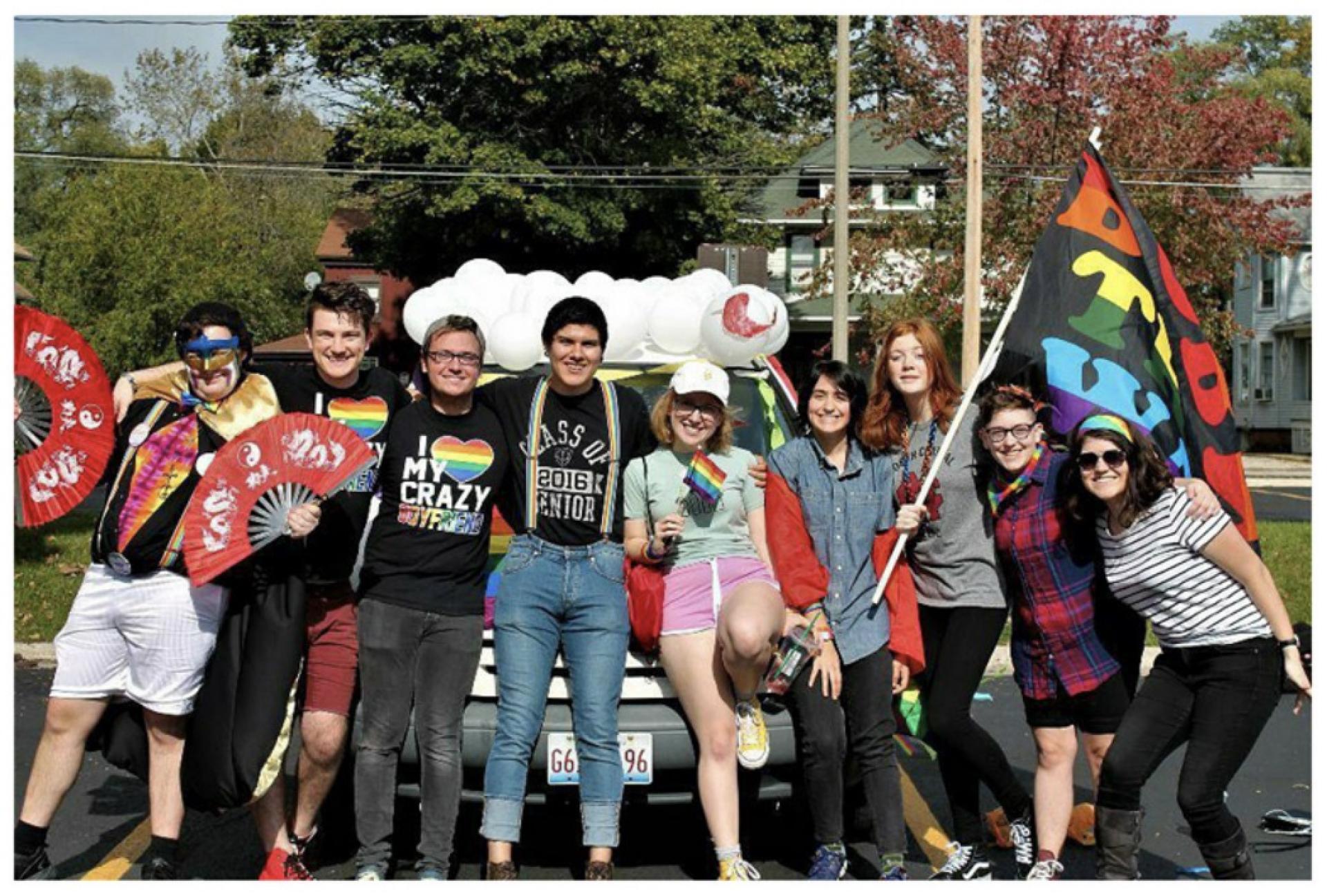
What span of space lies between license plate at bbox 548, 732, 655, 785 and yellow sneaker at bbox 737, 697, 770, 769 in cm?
32

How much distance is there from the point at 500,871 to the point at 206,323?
219cm

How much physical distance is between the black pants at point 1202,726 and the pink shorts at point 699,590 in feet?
4.40

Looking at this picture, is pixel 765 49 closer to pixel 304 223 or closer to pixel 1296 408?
pixel 1296 408

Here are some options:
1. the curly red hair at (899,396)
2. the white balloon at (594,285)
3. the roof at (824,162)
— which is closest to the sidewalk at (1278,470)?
the roof at (824,162)

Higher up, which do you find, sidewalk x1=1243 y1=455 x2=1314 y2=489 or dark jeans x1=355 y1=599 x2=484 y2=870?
dark jeans x1=355 y1=599 x2=484 y2=870

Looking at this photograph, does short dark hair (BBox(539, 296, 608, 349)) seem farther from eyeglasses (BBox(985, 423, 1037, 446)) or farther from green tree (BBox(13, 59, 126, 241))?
green tree (BBox(13, 59, 126, 241))

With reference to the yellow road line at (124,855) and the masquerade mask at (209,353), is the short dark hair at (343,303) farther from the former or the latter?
the yellow road line at (124,855)

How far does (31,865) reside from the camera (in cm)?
512

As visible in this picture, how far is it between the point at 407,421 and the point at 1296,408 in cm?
4080

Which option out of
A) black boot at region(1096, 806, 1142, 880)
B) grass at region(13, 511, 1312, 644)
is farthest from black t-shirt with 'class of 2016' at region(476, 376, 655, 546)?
Answer: grass at region(13, 511, 1312, 644)

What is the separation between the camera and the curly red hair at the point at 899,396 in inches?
217

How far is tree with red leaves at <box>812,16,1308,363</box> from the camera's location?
25594mm

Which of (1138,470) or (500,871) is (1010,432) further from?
(500,871)

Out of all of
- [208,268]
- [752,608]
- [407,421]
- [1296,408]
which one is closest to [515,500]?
[407,421]
